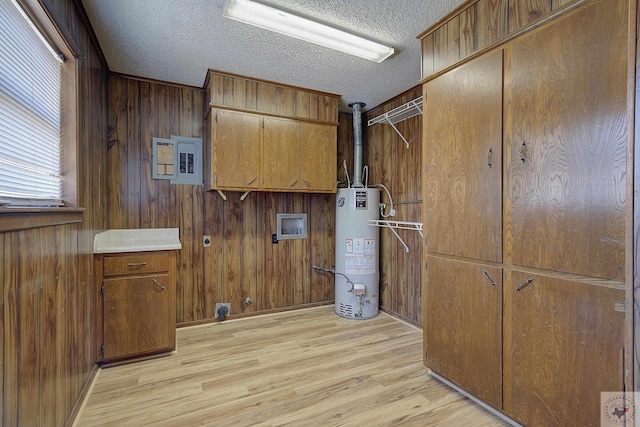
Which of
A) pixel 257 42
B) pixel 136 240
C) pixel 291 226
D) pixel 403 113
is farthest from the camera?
pixel 291 226

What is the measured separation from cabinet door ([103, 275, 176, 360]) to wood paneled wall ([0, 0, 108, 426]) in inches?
6.2

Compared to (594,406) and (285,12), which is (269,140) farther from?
(594,406)

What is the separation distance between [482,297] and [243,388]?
165 cm

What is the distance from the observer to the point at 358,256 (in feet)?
10.9

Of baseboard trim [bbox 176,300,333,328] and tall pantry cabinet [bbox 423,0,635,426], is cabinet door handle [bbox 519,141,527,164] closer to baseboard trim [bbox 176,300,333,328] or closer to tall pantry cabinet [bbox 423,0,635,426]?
tall pantry cabinet [bbox 423,0,635,426]

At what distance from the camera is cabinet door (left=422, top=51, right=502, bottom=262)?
5.53 feet

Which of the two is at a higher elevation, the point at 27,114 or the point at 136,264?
the point at 27,114

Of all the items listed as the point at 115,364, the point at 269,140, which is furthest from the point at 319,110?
the point at 115,364

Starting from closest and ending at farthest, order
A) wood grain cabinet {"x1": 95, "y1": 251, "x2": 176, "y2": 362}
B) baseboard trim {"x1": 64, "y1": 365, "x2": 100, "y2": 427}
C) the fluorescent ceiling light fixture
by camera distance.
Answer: baseboard trim {"x1": 64, "y1": 365, "x2": 100, "y2": 427}, the fluorescent ceiling light fixture, wood grain cabinet {"x1": 95, "y1": 251, "x2": 176, "y2": 362}

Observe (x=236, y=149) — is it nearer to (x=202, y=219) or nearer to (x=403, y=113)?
(x=202, y=219)

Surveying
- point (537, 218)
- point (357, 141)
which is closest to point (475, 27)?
point (537, 218)

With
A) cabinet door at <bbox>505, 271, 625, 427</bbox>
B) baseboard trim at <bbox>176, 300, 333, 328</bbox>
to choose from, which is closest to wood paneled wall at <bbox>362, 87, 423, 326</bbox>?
baseboard trim at <bbox>176, 300, 333, 328</bbox>

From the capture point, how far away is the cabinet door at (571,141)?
4.00 ft

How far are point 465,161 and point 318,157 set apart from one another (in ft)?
5.49
